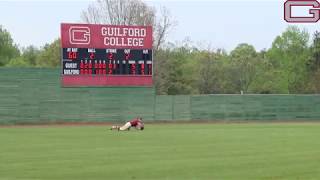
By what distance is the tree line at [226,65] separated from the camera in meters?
78.6

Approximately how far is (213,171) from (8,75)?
32.9 meters

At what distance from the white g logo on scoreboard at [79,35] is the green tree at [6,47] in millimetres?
59461

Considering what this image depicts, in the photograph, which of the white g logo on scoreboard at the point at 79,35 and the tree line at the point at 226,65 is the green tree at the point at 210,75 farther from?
the white g logo on scoreboard at the point at 79,35

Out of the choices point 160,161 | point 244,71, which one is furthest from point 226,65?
point 160,161

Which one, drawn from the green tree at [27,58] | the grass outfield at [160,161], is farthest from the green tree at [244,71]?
the grass outfield at [160,161]

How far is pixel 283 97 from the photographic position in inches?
2044

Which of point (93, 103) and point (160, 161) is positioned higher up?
point (160, 161)

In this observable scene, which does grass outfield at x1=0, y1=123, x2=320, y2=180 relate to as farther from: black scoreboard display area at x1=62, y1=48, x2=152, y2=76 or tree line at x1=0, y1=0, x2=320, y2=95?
tree line at x1=0, y1=0, x2=320, y2=95

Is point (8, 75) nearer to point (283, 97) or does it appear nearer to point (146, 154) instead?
point (283, 97)

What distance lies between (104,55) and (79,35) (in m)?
2.08

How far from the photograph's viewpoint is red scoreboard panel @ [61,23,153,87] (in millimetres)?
41594

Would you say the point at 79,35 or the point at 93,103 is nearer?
the point at 79,35

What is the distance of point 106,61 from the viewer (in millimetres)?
42219

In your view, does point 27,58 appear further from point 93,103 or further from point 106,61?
point 106,61
